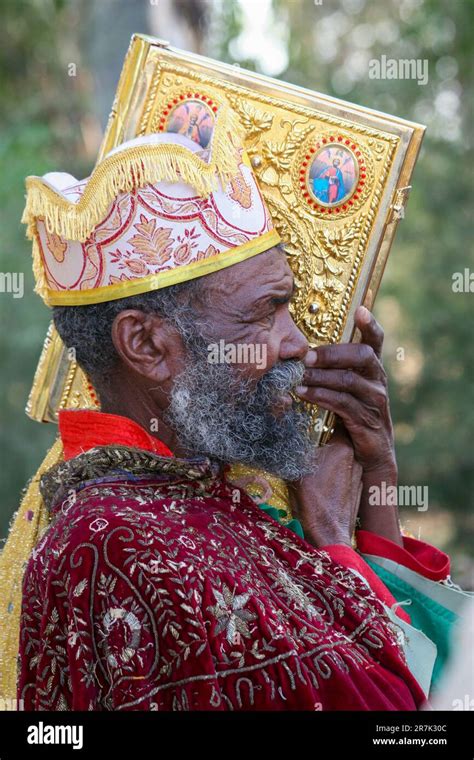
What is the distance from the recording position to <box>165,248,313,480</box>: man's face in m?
2.86

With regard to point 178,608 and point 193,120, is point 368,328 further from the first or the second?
point 178,608

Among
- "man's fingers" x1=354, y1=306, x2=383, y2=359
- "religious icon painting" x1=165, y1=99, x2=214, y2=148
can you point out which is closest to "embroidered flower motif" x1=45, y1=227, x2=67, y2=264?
"religious icon painting" x1=165, y1=99, x2=214, y2=148

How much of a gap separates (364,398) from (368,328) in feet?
0.76

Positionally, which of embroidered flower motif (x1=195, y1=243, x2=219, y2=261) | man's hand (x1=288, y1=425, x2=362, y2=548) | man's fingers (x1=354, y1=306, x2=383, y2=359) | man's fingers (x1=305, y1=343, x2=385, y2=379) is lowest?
man's hand (x1=288, y1=425, x2=362, y2=548)

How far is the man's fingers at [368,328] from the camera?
3145 mm

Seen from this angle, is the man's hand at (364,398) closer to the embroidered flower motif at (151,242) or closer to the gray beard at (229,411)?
the gray beard at (229,411)

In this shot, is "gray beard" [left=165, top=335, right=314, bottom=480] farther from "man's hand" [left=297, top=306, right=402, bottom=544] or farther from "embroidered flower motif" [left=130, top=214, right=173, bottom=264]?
"embroidered flower motif" [left=130, top=214, right=173, bottom=264]

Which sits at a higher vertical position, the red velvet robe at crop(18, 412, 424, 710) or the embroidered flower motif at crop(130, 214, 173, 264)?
the embroidered flower motif at crop(130, 214, 173, 264)

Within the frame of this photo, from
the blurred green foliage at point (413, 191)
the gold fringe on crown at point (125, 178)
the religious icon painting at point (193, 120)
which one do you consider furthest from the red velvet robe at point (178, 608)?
the blurred green foliage at point (413, 191)

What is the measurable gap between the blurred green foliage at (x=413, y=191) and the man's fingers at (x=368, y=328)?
5.74m

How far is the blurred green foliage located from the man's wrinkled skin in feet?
18.7

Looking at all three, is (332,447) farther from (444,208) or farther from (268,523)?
(444,208)

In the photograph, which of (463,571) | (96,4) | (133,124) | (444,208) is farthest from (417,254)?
(133,124)

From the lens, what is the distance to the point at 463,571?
1043 centimetres
